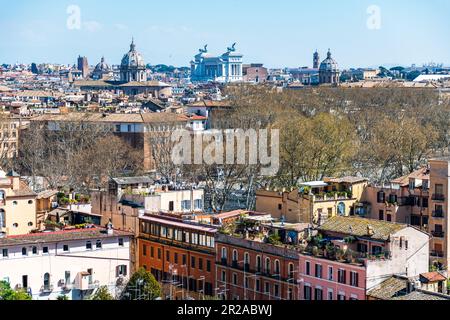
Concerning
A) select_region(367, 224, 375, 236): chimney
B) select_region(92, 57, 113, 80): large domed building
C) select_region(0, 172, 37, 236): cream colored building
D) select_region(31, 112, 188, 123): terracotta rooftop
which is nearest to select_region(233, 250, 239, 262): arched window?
select_region(367, 224, 375, 236): chimney

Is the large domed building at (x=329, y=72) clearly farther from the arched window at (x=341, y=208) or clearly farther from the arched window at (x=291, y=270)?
the arched window at (x=291, y=270)

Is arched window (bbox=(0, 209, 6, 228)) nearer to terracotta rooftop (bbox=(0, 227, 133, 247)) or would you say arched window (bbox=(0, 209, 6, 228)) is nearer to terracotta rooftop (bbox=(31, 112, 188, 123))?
terracotta rooftop (bbox=(0, 227, 133, 247))

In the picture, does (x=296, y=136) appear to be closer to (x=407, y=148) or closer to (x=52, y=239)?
(x=407, y=148)

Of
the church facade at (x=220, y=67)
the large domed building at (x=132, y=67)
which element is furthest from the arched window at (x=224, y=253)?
the church facade at (x=220, y=67)

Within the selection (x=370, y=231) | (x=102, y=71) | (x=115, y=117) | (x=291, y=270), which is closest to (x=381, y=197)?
(x=370, y=231)

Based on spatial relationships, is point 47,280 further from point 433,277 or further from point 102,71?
point 102,71

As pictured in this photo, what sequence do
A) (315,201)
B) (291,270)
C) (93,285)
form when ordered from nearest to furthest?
Answer: 1. (291,270)
2. (93,285)
3. (315,201)

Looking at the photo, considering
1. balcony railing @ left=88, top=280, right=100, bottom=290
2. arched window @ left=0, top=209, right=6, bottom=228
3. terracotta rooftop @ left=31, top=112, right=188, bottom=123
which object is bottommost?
balcony railing @ left=88, top=280, right=100, bottom=290
